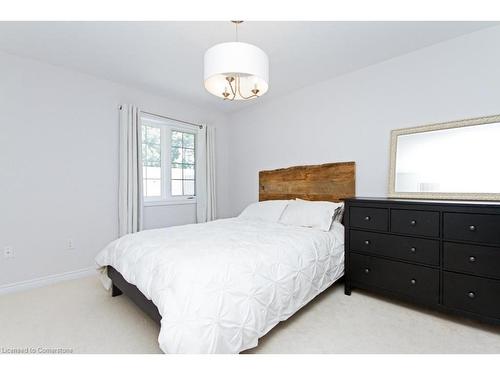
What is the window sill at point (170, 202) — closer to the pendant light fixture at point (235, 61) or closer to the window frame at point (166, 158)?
the window frame at point (166, 158)

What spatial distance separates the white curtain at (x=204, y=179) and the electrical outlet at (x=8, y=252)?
2.14 metres

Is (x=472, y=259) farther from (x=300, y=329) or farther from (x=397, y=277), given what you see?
(x=300, y=329)

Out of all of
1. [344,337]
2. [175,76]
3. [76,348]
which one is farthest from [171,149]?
[344,337]

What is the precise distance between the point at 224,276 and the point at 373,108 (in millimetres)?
2405

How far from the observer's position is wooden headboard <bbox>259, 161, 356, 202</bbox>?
9.32 ft

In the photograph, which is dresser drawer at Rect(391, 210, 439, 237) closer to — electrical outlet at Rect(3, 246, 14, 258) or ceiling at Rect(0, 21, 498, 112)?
ceiling at Rect(0, 21, 498, 112)

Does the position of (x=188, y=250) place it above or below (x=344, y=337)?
above

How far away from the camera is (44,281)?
257 centimetres

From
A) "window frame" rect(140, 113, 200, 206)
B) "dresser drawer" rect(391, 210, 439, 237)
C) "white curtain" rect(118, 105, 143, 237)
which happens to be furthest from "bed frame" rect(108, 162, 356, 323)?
"window frame" rect(140, 113, 200, 206)

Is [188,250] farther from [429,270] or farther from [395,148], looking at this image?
[395,148]

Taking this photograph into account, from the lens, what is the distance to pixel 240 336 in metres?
1.32

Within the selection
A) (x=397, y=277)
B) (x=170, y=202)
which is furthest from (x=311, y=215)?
(x=170, y=202)
